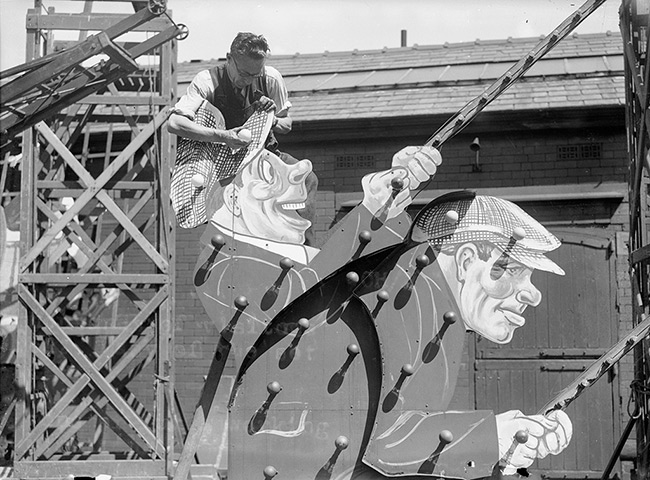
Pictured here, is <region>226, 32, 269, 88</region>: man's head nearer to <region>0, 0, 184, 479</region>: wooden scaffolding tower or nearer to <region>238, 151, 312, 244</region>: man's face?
<region>238, 151, 312, 244</region>: man's face

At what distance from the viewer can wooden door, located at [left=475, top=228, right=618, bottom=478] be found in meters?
10.4

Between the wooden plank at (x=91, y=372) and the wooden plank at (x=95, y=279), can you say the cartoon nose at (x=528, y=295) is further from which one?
the wooden plank at (x=91, y=372)

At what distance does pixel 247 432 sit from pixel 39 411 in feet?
13.9

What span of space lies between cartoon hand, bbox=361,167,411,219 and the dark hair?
4.47 ft

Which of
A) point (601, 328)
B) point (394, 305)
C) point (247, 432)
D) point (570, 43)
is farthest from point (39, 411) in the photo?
point (570, 43)

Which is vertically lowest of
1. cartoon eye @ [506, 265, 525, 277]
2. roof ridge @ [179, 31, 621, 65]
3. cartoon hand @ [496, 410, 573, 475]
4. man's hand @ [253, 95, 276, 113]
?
cartoon hand @ [496, 410, 573, 475]

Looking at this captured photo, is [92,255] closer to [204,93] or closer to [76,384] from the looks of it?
[76,384]

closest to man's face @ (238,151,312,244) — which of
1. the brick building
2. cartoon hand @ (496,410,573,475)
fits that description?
cartoon hand @ (496,410,573,475)

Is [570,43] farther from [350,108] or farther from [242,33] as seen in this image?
[242,33]

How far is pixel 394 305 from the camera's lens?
22.5 feet

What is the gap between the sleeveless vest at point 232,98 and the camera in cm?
730

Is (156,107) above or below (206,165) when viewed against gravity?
Result: above

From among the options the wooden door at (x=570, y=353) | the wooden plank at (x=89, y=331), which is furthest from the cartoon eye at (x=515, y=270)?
the wooden plank at (x=89, y=331)

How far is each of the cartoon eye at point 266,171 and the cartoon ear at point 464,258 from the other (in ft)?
5.01
